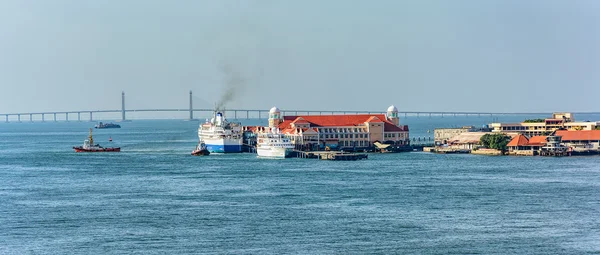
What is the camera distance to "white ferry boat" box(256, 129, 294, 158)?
2844 inches

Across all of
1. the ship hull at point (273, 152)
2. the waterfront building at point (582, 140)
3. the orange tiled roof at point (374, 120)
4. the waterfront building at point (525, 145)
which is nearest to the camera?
the waterfront building at point (582, 140)

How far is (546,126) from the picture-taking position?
271 ft

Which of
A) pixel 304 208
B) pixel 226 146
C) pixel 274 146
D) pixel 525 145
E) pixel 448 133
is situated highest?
pixel 448 133

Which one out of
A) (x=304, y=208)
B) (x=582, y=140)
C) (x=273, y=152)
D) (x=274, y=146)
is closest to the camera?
(x=304, y=208)

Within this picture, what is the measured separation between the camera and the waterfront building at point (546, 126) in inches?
3132

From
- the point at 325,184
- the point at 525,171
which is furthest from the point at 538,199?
the point at 525,171

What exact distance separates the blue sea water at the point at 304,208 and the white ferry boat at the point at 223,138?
48.4ft

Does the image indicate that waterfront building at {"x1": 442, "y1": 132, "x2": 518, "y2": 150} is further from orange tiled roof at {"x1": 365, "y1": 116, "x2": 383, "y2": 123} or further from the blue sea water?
the blue sea water

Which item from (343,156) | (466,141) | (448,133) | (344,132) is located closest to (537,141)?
(466,141)

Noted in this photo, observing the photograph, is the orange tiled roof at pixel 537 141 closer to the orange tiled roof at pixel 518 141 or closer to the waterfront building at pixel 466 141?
the orange tiled roof at pixel 518 141

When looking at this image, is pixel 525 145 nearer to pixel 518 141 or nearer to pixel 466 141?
pixel 518 141

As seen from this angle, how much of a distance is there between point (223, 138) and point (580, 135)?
26.7 meters

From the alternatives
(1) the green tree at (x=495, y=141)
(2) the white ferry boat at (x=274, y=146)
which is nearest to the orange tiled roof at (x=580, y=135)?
(1) the green tree at (x=495, y=141)

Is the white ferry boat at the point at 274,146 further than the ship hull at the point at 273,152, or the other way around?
the white ferry boat at the point at 274,146
